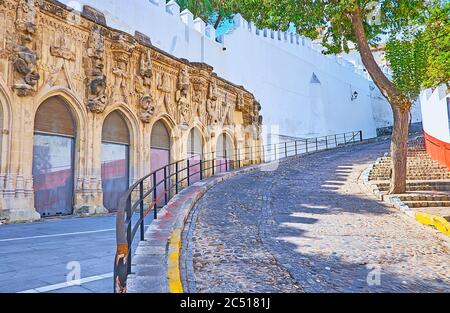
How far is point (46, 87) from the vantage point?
9609mm

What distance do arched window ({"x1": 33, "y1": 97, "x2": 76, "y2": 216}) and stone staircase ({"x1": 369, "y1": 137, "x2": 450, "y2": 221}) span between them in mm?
9321

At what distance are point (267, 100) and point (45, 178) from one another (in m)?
17.1

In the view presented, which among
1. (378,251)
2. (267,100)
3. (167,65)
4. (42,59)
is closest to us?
(378,251)

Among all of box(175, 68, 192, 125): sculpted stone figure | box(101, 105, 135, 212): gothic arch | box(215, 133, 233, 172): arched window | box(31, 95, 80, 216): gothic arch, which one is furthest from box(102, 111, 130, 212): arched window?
box(215, 133, 233, 172): arched window

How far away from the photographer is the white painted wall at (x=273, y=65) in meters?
15.3

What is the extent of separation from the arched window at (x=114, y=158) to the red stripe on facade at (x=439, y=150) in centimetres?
1206

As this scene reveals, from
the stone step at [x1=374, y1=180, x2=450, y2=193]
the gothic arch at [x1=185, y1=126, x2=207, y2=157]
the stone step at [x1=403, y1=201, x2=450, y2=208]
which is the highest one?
the gothic arch at [x1=185, y1=126, x2=207, y2=157]

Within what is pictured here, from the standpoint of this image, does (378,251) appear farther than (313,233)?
No

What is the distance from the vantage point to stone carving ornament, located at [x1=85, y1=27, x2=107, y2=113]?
1068cm

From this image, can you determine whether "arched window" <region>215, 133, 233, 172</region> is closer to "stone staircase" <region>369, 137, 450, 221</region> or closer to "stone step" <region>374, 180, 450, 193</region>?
"stone staircase" <region>369, 137, 450, 221</region>

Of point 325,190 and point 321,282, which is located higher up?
point 325,190

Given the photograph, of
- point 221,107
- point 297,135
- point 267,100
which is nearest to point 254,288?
point 221,107
